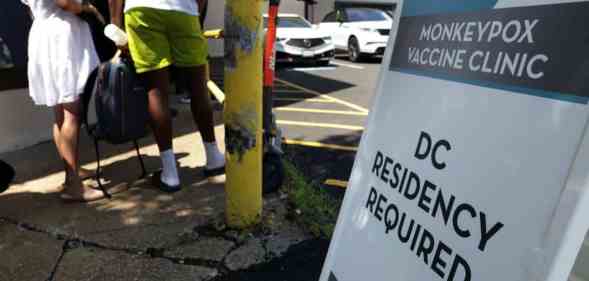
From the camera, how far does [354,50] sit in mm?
12656

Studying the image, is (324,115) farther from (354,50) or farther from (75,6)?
(354,50)

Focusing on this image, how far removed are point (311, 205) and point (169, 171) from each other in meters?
1.03

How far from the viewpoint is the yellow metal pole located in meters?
2.49

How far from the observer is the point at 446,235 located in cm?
112

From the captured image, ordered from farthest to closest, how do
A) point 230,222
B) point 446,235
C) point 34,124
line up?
point 34,124 → point 230,222 → point 446,235

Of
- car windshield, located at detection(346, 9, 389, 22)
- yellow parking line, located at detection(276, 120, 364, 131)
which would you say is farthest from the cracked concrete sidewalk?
car windshield, located at detection(346, 9, 389, 22)

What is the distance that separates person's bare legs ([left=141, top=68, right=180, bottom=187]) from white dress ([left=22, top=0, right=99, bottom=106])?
408mm

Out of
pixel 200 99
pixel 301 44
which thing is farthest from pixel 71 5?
pixel 301 44

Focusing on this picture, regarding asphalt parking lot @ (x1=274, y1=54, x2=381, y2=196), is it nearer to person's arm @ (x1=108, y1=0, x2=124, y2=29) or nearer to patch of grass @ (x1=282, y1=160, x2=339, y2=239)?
patch of grass @ (x1=282, y1=160, x2=339, y2=239)

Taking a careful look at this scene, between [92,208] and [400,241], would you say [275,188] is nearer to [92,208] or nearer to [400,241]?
[92,208]

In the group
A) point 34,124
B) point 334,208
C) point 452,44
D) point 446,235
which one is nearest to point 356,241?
point 446,235

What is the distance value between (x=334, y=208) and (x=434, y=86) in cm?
203

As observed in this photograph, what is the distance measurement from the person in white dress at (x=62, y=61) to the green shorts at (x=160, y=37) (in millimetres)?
298

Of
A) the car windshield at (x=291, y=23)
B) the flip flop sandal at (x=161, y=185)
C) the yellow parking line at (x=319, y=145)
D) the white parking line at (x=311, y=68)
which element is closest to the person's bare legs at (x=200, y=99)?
the flip flop sandal at (x=161, y=185)
